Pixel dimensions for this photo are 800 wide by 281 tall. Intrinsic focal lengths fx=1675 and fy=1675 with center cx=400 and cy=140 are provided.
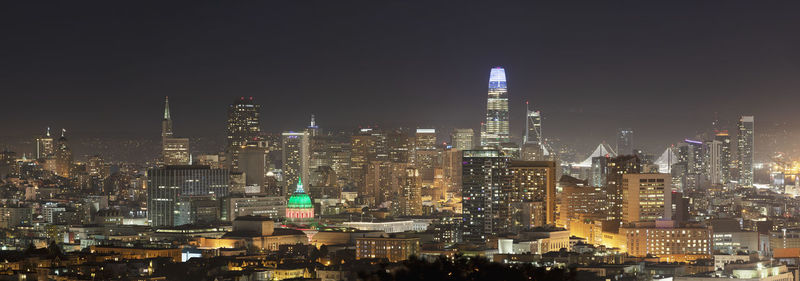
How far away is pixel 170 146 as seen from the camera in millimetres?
122750

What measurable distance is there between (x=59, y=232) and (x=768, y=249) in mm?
35071

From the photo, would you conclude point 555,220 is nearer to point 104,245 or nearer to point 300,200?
point 300,200

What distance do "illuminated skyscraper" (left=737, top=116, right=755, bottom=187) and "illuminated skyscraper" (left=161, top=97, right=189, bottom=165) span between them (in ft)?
134

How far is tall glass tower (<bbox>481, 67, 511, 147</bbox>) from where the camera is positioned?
111 m

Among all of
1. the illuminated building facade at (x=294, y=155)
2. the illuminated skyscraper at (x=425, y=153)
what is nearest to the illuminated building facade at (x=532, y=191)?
the illuminated skyscraper at (x=425, y=153)

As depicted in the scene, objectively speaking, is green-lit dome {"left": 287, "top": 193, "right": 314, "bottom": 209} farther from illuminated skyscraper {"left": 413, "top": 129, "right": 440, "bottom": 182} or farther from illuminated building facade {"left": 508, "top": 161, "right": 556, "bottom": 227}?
illuminated skyscraper {"left": 413, "top": 129, "right": 440, "bottom": 182}

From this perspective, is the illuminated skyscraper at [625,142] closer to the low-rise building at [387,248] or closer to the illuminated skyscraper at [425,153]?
the illuminated skyscraper at [425,153]

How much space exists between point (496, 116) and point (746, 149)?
998 inches

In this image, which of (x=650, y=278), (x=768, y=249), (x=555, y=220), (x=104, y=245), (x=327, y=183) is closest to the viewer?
(x=650, y=278)

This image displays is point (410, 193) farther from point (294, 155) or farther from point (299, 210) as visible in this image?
point (299, 210)

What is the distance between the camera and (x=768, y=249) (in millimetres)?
75062

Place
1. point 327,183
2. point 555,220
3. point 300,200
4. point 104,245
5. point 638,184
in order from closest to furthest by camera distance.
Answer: point 104,245, point 638,184, point 555,220, point 300,200, point 327,183

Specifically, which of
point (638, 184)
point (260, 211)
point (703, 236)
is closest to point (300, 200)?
point (260, 211)

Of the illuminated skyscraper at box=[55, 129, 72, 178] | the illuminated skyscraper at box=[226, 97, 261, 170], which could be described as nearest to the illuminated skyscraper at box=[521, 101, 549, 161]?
the illuminated skyscraper at box=[226, 97, 261, 170]
